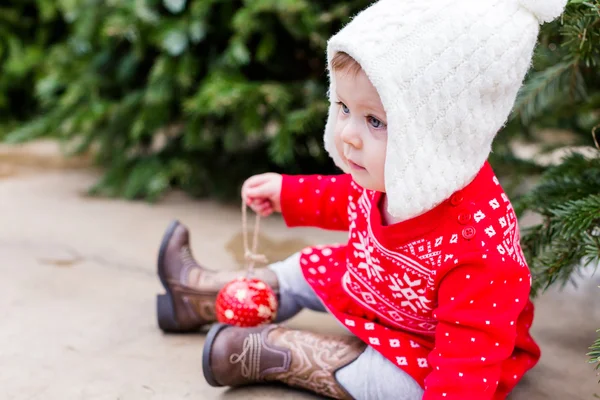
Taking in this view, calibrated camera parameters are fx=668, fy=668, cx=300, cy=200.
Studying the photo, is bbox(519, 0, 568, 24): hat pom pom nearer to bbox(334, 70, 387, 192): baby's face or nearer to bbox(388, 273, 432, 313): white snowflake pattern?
bbox(334, 70, 387, 192): baby's face

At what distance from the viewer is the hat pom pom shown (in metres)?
1.10

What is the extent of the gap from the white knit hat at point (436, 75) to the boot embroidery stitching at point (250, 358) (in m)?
0.42

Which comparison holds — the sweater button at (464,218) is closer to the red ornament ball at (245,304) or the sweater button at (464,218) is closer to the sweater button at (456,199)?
the sweater button at (456,199)

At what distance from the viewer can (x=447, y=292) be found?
44.6 inches

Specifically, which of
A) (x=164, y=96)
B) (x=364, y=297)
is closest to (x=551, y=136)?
(x=164, y=96)

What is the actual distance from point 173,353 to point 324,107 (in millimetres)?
1062

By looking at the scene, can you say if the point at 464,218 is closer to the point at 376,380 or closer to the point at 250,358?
the point at 376,380

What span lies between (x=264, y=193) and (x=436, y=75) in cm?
57

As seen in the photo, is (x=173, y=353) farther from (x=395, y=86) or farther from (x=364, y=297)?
(x=395, y=86)

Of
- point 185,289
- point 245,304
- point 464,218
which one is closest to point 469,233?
point 464,218

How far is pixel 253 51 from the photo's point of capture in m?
2.49

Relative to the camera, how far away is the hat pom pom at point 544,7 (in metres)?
1.10

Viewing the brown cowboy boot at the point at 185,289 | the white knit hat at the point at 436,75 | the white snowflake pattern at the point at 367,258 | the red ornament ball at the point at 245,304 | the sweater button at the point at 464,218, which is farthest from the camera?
the brown cowboy boot at the point at 185,289

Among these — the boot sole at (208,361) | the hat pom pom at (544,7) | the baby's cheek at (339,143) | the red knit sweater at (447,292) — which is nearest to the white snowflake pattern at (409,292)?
the red knit sweater at (447,292)
